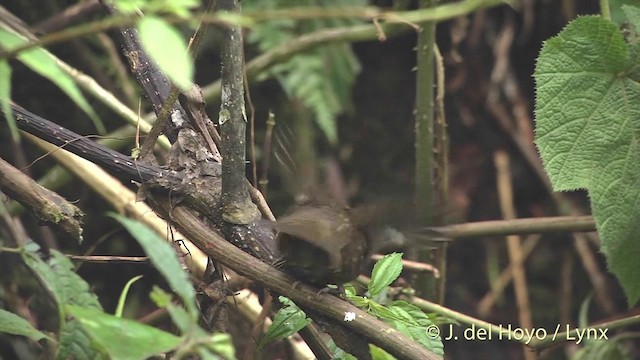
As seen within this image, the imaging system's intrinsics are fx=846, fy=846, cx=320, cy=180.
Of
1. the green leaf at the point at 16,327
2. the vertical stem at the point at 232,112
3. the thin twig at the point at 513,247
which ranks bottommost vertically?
the thin twig at the point at 513,247

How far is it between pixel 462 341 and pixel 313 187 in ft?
3.52

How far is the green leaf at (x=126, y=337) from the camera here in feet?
2.15

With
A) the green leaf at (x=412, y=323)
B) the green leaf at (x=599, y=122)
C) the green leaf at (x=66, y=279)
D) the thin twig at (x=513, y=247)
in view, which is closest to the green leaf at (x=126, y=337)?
the green leaf at (x=66, y=279)

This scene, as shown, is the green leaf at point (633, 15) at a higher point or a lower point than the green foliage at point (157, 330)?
higher

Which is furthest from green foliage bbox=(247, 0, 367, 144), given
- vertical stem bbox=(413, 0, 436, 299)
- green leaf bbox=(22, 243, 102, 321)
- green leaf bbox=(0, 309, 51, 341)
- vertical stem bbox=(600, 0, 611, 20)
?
green leaf bbox=(0, 309, 51, 341)

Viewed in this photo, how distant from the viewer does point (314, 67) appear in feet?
6.27

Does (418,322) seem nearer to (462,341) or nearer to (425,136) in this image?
(425,136)

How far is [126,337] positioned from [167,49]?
27cm

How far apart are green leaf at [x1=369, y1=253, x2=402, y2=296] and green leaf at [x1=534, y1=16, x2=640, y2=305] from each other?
12.0 inches

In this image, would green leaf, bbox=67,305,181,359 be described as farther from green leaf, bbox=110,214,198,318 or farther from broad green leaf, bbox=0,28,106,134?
broad green leaf, bbox=0,28,106,134

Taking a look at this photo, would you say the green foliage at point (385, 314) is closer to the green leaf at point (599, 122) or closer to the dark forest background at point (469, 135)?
the green leaf at point (599, 122)

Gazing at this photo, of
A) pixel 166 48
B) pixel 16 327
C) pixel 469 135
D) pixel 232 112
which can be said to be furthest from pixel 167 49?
pixel 469 135

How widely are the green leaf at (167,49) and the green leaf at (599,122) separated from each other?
779 mm

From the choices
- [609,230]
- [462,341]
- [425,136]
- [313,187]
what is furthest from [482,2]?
[462,341]
